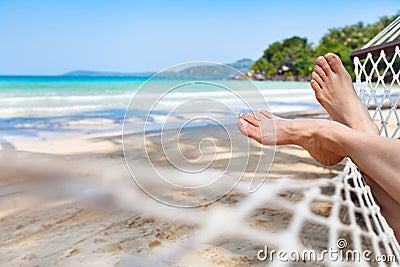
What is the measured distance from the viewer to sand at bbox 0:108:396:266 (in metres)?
1.03

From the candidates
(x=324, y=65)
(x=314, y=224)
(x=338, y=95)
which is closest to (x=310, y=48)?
(x=324, y=65)

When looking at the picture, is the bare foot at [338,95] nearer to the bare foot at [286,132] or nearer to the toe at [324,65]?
the toe at [324,65]

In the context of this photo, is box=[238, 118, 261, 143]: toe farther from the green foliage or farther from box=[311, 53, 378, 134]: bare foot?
the green foliage

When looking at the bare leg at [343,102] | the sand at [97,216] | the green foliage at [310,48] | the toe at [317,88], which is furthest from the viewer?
the green foliage at [310,48]

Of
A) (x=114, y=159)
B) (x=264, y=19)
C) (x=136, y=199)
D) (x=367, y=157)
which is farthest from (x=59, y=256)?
(x=264, y=19)

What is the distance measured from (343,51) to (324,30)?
6.04 m

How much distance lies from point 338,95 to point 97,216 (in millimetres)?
905

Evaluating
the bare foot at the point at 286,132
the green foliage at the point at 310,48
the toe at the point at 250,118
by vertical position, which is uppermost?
the green foliage at the point at 310,48

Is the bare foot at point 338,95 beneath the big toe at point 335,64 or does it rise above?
beneath

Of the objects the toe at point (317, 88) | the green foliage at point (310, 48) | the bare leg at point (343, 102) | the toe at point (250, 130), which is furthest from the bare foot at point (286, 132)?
the green foliage at point (310, 48)

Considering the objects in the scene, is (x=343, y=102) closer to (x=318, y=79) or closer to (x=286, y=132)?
(x=318, y=79)

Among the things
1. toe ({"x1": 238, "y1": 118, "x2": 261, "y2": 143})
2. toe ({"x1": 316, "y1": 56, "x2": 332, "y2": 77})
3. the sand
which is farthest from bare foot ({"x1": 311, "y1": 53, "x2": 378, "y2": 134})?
the sand

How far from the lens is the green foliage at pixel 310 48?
25.6 meters

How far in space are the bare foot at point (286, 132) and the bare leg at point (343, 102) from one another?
12 centimetres
